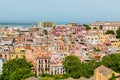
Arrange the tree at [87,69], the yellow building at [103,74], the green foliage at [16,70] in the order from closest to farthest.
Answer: the yellow building at [103,74] < the green foliage at [16,70] < the tree at [87,69]

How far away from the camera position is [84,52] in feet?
150

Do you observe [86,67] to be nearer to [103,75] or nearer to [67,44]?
[103,75]

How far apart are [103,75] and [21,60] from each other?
1548cm

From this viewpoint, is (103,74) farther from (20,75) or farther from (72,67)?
(72,67)

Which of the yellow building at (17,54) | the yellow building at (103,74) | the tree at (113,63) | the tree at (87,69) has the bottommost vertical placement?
the yellow building at (17,54)

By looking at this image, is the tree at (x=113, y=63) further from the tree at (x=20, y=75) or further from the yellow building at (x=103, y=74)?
the yellow building at (x=103, y=74)

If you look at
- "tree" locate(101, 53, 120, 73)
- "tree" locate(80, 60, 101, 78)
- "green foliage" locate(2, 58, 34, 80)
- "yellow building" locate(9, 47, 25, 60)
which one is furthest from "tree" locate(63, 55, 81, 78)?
"yellow building" locate(9, 47, 25, 60)

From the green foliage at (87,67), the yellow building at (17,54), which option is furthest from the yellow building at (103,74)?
the yellow building at (17,54)

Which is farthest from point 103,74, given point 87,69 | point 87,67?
point 87,67

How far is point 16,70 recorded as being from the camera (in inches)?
1232

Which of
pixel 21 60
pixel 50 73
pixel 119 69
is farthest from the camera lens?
pixel 50 73

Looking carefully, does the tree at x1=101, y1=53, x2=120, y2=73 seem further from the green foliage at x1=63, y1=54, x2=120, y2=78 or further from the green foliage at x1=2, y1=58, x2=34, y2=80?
the green foliage at x1=2, y1=58, x2=34, y2=80

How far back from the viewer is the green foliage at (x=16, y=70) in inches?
1200

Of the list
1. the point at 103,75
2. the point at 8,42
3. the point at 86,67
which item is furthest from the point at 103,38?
the point at 103,75
